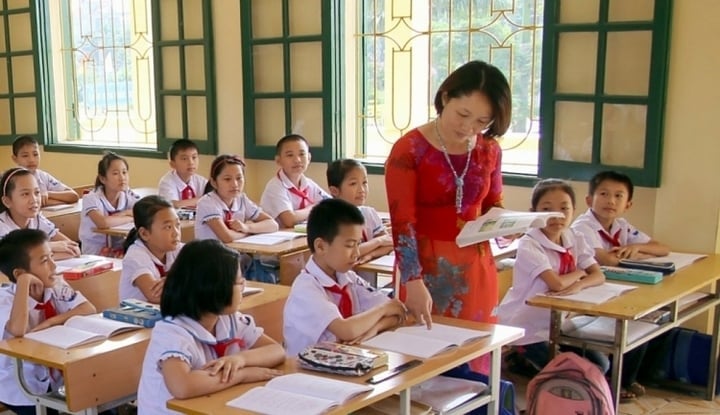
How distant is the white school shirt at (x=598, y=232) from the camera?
11.7 feet

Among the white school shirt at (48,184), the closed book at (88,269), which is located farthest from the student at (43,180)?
the closed book at (88,269)

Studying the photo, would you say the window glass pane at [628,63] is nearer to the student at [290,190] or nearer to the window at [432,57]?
the window at [432,57]

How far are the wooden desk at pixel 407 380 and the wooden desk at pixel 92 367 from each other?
544mm

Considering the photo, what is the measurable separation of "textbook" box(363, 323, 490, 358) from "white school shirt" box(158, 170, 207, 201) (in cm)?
312

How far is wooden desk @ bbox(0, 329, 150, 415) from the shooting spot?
2.24m

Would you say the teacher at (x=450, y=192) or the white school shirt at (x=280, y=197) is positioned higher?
the teacher at (x=450, y=192)

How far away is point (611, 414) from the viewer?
2.71 m

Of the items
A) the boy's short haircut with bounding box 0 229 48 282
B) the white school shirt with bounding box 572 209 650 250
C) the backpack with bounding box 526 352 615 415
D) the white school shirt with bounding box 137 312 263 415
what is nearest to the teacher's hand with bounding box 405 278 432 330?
the white school shirt with bounding box 137 312 263 415

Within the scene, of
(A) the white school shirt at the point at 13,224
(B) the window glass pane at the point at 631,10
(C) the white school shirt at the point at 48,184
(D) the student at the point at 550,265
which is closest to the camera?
(D) the student at the point at 550,265

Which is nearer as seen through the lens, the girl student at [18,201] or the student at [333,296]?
the student at [333,296]

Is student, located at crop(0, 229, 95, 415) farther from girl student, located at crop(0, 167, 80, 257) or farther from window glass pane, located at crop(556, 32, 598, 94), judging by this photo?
window glass pane, located at crop(556, 32, 598, 94)

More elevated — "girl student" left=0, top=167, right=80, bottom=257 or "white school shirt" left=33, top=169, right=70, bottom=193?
"girl student" left=0, top=167, right=80, bottom=257

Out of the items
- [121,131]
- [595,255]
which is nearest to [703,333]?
[595,255]

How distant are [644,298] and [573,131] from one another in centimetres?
149
